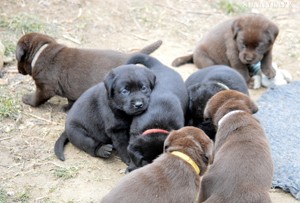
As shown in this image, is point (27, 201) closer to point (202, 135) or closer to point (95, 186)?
point (95, 186)

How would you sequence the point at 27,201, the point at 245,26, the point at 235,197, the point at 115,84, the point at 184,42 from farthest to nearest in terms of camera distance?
the point at 184,42 → the point at 245,26 → the point at 115,84 → the point at 27,201 → the point at 235,197

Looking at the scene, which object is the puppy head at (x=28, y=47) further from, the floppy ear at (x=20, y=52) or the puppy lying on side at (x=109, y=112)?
the puppy lying on side at (x=109, y=112)

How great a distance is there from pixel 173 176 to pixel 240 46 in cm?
364

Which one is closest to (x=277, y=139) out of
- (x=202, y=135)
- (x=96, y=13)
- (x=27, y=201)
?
(x=202, y=135)

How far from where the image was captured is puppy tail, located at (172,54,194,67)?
8461 millimetres

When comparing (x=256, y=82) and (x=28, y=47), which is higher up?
(x=28, y=47)

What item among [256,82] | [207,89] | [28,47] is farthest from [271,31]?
[28,47]

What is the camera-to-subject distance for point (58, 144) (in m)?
6.43

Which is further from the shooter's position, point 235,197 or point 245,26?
point 245,26

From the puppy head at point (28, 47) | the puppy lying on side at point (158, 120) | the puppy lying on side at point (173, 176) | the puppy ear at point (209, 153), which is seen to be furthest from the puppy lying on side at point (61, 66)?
the puppy ear at point (209, 153)

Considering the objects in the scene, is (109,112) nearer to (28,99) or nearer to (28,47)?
(28,99)

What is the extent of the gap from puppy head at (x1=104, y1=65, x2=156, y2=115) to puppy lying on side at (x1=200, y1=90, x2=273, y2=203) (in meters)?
0.88

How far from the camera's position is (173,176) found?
460 centimetres

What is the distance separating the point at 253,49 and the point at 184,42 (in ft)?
6.03
